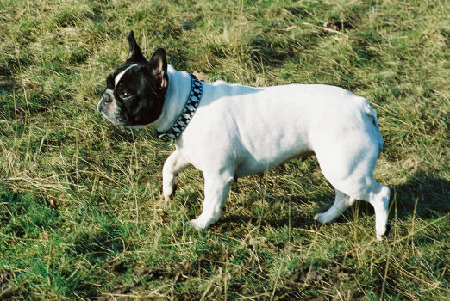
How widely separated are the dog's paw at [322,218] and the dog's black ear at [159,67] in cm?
152

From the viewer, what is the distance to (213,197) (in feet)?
10.4

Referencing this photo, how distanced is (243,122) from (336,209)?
3.34 feet

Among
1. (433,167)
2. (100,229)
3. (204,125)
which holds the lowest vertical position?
(433,167)

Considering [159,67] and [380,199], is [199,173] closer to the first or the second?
[159,67]

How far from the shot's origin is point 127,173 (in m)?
3.88

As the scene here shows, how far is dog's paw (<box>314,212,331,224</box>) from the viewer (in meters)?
3.54

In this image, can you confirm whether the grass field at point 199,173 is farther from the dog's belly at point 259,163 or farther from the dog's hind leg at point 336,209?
the dog's belly at point 259,163

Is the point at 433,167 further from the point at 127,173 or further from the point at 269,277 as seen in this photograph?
the point at 127,173

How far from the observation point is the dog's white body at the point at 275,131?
299cm

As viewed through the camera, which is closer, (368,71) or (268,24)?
(368,71)

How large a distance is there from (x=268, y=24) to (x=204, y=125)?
3125mm

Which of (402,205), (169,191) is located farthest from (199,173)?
(402,205)

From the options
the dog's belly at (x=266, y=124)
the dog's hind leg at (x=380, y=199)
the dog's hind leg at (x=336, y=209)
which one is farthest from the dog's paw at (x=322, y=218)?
the dog's belly at (x=266, y=124)

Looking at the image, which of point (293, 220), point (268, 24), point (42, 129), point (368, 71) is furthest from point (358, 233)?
point (268, 24)
